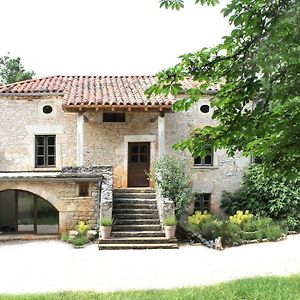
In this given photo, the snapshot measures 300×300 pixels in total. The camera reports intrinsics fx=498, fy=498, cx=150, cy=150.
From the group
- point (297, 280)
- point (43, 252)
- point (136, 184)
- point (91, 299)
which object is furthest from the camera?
point (136, 184)

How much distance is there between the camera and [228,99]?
5238 mm

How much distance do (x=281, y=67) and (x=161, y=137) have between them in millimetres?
13099

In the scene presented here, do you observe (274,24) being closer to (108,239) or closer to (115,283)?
(115,283)

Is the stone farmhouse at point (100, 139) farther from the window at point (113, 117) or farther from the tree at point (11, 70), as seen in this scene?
the tree at point (11, 70)

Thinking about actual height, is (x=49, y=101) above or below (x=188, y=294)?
above

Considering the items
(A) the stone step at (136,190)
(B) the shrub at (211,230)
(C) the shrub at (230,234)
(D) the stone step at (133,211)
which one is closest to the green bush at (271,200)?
(C) the shrub at (230,234)

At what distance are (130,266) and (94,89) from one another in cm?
930

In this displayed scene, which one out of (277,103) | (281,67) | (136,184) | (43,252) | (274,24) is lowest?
(43,252)

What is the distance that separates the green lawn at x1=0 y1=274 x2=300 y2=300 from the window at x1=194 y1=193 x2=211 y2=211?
9.70 m

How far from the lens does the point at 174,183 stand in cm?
1620

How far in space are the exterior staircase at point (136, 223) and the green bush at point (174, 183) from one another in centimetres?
75

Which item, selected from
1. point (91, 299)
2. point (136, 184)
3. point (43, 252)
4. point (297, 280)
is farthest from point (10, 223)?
point (297, 280)

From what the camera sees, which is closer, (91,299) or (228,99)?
(228,99)

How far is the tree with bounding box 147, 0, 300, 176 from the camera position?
460 centimetres
